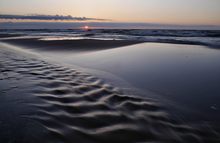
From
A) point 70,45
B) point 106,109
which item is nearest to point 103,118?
point 106,109

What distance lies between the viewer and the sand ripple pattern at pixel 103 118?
93.8 inches

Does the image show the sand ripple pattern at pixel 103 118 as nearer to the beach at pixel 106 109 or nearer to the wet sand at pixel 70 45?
the beach at pixel 106 109

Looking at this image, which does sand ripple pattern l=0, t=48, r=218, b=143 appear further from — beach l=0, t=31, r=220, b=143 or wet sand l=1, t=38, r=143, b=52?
wet sand l=1, t=38, r=143, b=52

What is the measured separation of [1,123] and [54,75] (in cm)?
300

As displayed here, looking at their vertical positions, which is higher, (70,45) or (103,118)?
(103,118)

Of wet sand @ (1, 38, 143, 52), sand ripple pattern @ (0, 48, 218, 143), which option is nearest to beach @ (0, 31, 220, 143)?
sand ripple pattern @ (0, 48, 218, 143)

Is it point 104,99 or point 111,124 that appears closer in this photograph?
point 111,124

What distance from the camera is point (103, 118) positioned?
9.35ft

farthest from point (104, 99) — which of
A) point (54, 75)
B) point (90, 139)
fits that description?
point (54, 75)

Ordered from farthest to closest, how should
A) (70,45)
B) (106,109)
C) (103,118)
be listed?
(70,45) → (106,109) → (103,118)

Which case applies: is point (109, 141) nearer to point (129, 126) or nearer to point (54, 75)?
point (129, 126)

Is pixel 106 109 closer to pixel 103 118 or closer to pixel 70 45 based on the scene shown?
pixel 103 118

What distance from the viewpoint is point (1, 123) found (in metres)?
2.38

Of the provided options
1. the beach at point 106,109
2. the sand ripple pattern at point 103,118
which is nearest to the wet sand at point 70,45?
the beach at point 106,109
